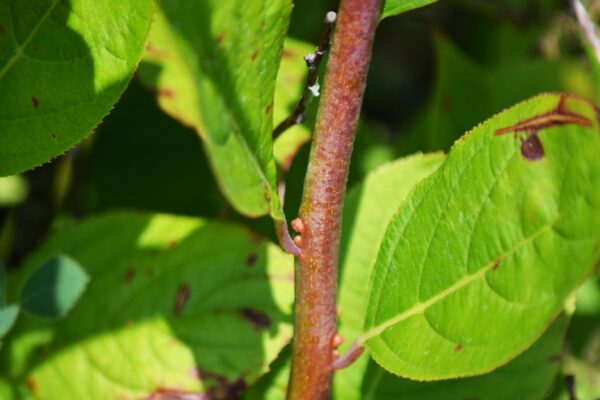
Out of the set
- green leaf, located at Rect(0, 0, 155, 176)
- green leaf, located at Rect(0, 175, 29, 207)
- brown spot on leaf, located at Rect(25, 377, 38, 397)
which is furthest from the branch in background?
green leaf, located at Rect(0, 175, 29, 207)

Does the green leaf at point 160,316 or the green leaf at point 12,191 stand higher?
the green leaf at point 160,316

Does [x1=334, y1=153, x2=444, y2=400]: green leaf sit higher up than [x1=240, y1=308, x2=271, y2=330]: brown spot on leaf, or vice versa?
[x1=334, y1=153, x2=444, y2=400]: green leaf

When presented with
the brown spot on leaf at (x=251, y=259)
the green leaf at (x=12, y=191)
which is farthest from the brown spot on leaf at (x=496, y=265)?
the green leaf at (x=12, y=191)

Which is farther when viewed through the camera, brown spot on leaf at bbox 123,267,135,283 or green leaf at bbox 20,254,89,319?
brown spot on leaf at bbox 123,267,135,283

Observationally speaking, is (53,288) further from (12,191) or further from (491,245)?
(12,191)

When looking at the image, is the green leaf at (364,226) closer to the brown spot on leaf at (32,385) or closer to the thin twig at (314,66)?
the thin twig at (314,66)

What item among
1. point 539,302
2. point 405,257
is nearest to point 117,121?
point 405,257

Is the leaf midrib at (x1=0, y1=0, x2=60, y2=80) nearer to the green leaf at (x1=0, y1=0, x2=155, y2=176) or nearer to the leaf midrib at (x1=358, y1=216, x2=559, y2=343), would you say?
the green leaf at (x1=0, y1=0, x2=155, y2=176)
